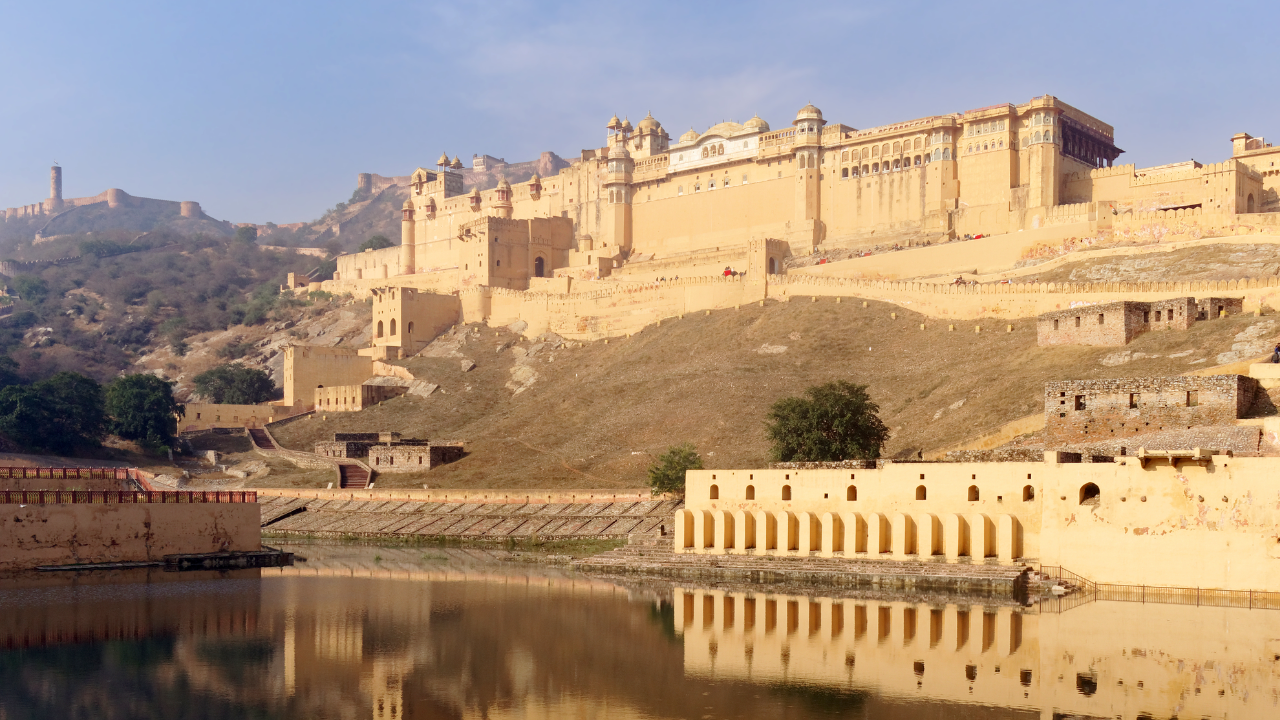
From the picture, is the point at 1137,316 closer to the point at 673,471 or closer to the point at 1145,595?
the point at 673,471

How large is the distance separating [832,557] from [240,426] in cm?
4049

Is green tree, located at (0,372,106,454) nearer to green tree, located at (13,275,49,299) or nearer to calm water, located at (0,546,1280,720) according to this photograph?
calm water, located at (0,546,1280,720)

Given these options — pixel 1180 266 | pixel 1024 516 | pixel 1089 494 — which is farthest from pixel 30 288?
pixel 1089 494

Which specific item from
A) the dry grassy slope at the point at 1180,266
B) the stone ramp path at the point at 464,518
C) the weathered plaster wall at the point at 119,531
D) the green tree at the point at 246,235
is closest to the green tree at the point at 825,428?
the stone ramp path at the point at 464,518

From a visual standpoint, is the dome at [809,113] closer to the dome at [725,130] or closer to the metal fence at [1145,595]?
the dome at [725,130]

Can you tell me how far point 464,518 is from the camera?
43.6 meters

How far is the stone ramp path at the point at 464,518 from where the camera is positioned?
127ft

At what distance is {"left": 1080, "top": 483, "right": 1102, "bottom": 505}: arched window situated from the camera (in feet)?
84.9

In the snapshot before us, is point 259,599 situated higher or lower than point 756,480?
lower

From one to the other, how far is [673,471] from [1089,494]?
15043 millimetres

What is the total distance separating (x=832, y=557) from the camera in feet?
96.1

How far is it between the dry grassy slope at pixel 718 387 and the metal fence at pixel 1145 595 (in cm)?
980

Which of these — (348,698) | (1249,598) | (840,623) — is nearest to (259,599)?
(348,698)

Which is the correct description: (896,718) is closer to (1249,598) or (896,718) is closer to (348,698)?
(348,698)
